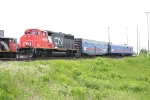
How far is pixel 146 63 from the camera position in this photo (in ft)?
109

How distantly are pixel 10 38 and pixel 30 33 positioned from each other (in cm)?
602

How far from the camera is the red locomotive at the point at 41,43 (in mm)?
26984

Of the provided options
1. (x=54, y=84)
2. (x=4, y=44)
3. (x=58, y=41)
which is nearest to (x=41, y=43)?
(x=58, y=41)

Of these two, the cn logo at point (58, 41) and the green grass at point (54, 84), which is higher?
the cn logo at point (58, 41)

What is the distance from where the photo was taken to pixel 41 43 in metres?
28.3

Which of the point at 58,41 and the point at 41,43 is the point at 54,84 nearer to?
the point at 41,43

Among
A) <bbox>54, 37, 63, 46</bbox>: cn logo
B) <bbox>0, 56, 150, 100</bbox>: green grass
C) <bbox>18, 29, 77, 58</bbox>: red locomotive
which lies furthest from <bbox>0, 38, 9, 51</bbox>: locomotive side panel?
<bbox>0, 56, 150, 100</bbox>: green grass

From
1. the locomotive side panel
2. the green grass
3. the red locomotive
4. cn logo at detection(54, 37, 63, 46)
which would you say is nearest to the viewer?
the green grass

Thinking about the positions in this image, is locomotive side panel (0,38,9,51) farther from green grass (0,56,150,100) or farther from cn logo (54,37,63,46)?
green grass (0,56,150,100)

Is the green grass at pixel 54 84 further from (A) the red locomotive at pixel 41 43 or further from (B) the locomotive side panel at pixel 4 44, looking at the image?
(B) the locomotive side panel at pixel 4 44

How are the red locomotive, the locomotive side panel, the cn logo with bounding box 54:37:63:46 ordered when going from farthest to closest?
1. the locomotive side panel
2. the cn logo with bounding box 54:37:63:46
3. the red locomotive

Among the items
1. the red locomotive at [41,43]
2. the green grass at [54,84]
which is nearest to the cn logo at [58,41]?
the red locomotive at [41,43]

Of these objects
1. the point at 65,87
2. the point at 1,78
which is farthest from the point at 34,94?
the point at 65,87

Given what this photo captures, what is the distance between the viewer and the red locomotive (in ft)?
88.5
